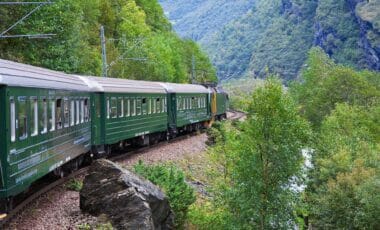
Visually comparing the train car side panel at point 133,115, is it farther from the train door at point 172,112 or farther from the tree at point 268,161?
the tree at point 268,161

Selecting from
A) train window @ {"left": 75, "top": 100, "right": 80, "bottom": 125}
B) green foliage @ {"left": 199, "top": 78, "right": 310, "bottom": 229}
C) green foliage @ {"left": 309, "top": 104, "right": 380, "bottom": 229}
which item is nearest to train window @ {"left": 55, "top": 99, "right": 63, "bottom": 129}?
train window @ {"left": 75, "top": 100, "right": 80, "bottom": 125}

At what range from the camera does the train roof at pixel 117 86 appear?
23.0 metres

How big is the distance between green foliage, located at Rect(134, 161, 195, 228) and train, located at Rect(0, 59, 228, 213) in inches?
90.5

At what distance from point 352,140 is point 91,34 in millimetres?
24837

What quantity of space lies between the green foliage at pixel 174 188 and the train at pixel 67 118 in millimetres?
2300

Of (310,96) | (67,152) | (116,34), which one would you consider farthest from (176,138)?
(310,96)

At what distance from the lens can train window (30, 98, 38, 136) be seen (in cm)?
1330

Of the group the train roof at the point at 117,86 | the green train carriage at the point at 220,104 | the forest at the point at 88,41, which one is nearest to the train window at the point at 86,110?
the train roof at the point at 117,86

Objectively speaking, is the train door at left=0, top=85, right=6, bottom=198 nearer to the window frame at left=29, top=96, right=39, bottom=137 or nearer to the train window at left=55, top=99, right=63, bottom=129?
the window frame at left=29, top=96, right=39, bottom=137

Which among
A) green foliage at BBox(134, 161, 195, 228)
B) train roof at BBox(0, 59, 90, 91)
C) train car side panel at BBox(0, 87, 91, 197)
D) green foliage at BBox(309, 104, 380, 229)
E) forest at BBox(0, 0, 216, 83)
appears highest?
forest at BBox(0, 0, 216, 83)

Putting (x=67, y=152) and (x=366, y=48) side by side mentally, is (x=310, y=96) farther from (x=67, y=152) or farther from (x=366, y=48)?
(x=366, y=48)

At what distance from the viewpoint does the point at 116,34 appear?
211ft

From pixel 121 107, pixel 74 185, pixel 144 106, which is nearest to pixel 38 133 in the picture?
pixel 74 185

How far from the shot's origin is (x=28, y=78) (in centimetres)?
→ 1339
